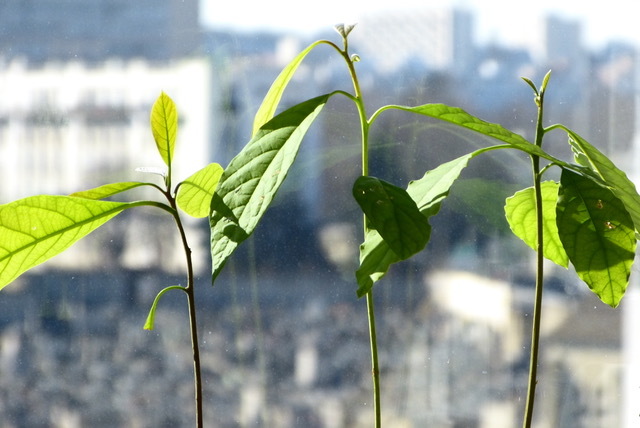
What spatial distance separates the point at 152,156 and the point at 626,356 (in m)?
0.80

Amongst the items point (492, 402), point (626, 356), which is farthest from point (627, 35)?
point (492, 402)

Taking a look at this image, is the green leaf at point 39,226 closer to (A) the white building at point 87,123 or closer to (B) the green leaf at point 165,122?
(B) the green leaf at point 165,122

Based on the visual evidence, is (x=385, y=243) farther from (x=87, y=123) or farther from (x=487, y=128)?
(x=87, y=123)

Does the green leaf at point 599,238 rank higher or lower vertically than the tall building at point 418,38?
lower

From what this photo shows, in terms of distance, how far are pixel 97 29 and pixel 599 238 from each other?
81cm

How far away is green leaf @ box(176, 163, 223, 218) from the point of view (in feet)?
2.49

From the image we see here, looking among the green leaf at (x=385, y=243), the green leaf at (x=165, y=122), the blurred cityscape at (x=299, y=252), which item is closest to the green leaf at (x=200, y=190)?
the green leaf at (x=165, y=122)

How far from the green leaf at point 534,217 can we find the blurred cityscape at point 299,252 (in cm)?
28

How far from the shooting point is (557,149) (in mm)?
1078

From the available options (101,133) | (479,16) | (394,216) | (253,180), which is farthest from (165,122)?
(479,16)

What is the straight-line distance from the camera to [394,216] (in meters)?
0.59

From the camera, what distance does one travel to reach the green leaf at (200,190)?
0.76 m

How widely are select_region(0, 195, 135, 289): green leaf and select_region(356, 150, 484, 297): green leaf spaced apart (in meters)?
0.23

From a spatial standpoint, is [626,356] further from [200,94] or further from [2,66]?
[2,66]
